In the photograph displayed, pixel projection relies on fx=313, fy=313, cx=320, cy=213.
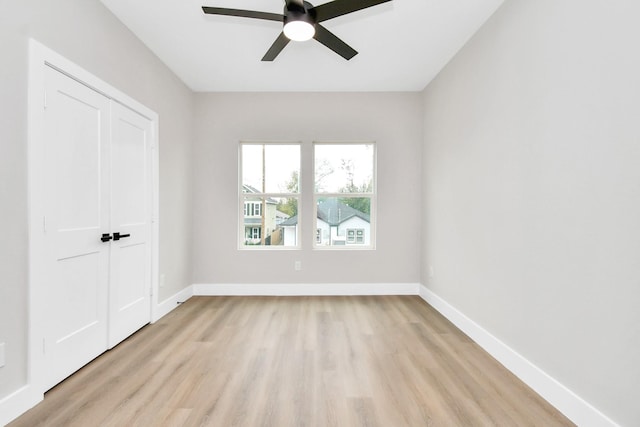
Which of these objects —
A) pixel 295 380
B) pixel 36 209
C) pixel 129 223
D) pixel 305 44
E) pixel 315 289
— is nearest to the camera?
pixel 36 209

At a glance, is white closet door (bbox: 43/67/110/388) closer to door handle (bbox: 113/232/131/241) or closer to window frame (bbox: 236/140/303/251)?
door handle (bbox: 113/232/131/241)

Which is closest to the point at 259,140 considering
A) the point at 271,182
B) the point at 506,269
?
the point at 271,182

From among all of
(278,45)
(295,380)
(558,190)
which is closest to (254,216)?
(278,45)

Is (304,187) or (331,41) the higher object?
(331,41)

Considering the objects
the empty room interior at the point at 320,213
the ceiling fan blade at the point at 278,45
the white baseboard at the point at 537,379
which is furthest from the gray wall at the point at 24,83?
the white baseboard at the point at 537,379

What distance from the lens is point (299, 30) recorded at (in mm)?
2213

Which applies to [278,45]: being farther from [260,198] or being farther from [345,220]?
[345,220]

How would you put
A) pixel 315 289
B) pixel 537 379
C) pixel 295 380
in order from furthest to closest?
pixel 315 289 → pixel 295 380 → pixel 537 379

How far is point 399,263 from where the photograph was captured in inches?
172

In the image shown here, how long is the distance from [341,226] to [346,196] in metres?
0.43

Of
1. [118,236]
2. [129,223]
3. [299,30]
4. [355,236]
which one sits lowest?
[355,236]

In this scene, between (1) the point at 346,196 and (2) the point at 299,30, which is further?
(1) the point at 346,196

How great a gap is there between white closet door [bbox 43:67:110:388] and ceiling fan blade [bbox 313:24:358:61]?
178 centimetres

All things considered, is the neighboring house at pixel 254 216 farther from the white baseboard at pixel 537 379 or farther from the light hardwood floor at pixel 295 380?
the white baseboard at pixel 537 379
